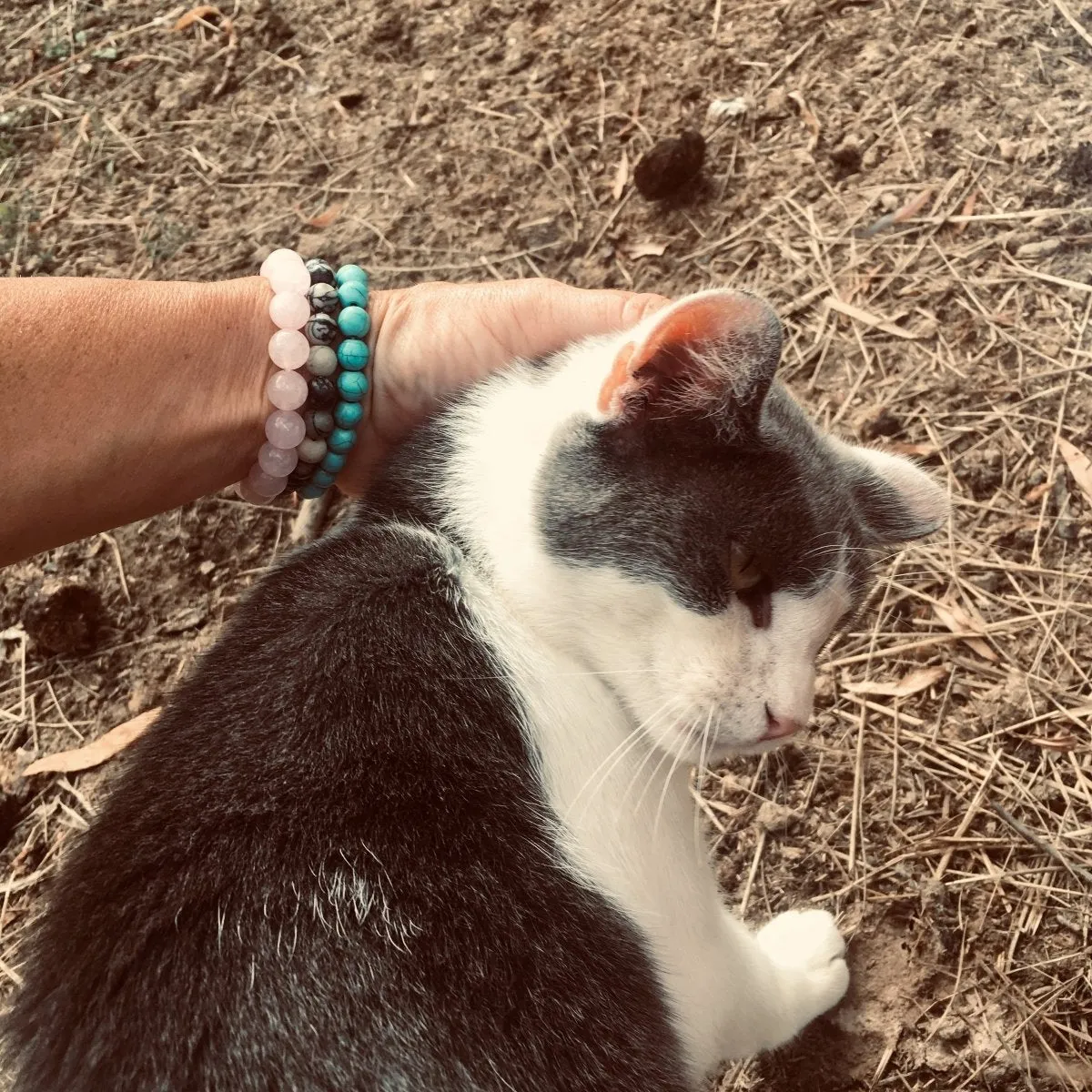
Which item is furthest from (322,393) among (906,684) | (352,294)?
(906,684)

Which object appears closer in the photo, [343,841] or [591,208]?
[343,841]

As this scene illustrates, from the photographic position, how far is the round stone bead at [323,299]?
185cm

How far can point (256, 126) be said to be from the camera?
318cm

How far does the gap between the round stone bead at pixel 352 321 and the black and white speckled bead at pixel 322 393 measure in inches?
3.9

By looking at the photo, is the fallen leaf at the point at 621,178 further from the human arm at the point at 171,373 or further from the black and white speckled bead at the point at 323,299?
the black and white speckled bead at the point at 323,299

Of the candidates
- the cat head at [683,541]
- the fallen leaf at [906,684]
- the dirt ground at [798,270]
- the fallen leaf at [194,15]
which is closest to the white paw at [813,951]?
the dirt ground at [798,270]

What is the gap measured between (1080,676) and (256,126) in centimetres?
296

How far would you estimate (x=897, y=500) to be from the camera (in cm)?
169

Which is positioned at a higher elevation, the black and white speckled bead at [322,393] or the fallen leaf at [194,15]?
the fallen leaf at [194,15]

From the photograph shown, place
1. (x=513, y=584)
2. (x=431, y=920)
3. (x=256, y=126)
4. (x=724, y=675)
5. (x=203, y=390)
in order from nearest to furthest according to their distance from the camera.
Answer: (x=431, y=920) < (x=724, y=675) < (x=513, y=584) < (x=203, y=390) < (x=256, y=126)

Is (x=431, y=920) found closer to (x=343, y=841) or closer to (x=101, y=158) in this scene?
(x=343, y=841)

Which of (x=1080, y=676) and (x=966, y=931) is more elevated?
(x=1080, y=676)

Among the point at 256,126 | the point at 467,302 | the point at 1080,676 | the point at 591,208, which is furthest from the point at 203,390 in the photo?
the point at 1080,676

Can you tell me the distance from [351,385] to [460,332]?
263mm
